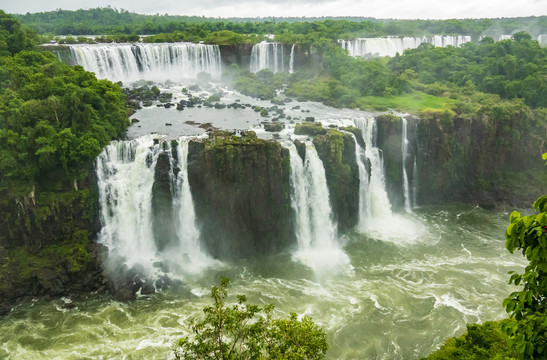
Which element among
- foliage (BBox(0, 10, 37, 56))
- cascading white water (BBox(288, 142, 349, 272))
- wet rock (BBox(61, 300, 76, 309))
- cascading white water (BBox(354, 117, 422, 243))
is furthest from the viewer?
foliage (BBox(0, 10, 37, 56))

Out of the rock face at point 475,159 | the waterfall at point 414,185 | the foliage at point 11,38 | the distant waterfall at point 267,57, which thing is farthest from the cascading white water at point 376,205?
the foliage at point 11,38

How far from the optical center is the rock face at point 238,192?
23.7 metres

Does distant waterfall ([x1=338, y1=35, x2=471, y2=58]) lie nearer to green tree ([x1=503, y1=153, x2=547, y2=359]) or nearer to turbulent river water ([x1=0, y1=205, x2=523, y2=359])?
turbulent river water ([x1=0, y1=205, x2=523, y2=359])

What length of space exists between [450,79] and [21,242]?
147 feet

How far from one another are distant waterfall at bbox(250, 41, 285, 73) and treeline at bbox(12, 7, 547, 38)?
10.9 metres

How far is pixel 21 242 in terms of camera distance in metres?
21.7

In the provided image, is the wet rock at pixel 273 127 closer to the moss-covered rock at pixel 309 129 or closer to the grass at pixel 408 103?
the moss-covered rock at pixel 309 129

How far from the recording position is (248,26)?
7644 cm

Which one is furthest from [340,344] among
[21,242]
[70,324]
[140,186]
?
[21,242]

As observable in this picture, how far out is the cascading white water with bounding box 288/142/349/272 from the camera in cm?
2533

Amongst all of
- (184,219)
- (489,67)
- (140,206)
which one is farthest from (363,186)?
(489,67)

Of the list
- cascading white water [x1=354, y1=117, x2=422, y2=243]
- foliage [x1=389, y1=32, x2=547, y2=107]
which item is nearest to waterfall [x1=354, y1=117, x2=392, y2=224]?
cascading white water [x1=354, y1=117, x2=422, y2=243]

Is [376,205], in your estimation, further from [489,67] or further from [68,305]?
[489,67]

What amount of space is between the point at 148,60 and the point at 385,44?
38.0m
